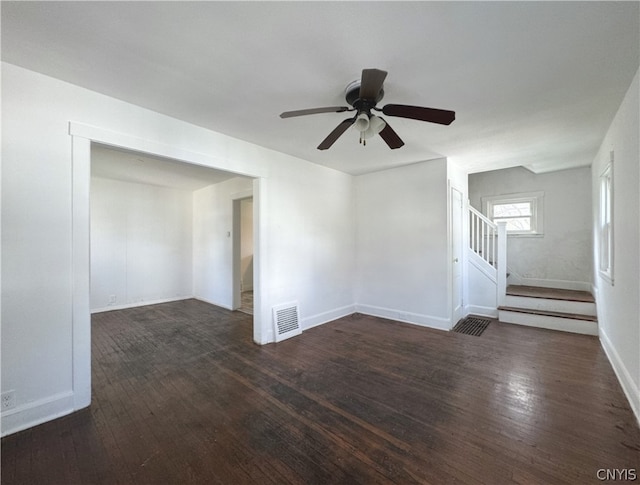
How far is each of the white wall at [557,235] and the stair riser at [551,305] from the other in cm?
118

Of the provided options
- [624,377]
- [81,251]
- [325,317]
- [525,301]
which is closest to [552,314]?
[525,301]

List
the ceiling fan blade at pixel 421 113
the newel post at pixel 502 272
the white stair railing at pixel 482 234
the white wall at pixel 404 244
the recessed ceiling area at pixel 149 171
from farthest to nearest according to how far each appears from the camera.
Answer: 1. the white stair railing at pixel 482 234
2. the newel post at pixel 502 272
3. the white wall at pixel 404 244
4. the recessed ceiling area at pixel 149 171
5. the ceiling fan blade at pixel 421 113

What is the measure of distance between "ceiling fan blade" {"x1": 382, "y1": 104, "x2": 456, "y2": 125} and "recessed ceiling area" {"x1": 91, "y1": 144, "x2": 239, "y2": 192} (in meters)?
2.53

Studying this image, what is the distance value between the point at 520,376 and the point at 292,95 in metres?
3.50

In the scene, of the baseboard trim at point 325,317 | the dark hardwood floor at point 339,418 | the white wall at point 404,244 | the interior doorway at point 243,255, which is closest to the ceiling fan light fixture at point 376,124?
the dark hardwood floor at point 339,418

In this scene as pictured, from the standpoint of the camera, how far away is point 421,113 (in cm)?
188

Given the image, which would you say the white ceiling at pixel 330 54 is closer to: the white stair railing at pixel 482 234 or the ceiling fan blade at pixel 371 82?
the ceiling fan blade at pixel 371 82

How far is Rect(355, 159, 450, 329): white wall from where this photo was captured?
4145mm

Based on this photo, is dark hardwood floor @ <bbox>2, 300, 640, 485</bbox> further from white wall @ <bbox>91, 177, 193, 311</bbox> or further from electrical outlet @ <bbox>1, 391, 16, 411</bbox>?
white wall @ <bbox>91, 177, 193, 311</bbox>

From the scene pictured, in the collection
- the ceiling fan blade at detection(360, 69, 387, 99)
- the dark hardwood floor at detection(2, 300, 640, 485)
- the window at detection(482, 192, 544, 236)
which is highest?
the ceiling fan blade at detection(360, 69, 387, 99)

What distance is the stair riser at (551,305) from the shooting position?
4118 mm

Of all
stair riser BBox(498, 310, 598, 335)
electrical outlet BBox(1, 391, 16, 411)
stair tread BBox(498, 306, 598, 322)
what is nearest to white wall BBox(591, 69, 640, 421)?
stair riser BBox(498, 310, 598, 335)

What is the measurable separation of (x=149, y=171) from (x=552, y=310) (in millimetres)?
7296

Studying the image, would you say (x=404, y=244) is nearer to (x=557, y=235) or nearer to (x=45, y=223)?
(x=557, y=235)
